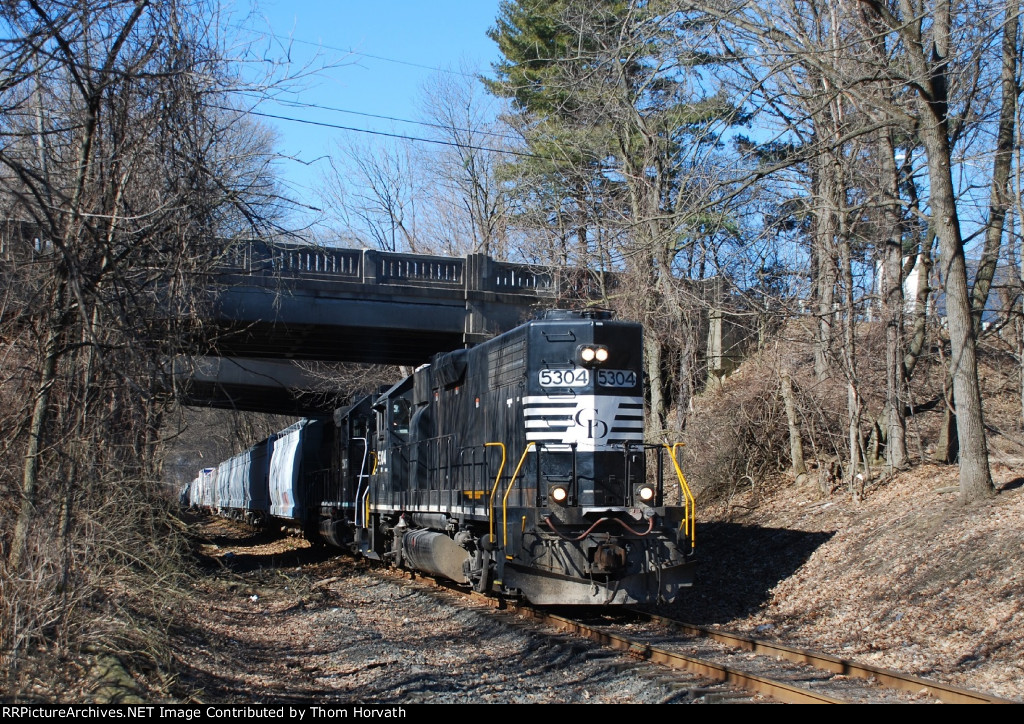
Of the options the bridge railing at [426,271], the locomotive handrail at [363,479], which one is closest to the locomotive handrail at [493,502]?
the locomotive handrail at [363,479]

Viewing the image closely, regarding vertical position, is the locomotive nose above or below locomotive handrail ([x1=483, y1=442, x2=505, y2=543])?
below

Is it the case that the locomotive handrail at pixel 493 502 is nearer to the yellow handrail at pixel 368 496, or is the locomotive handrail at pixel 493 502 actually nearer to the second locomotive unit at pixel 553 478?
the second locomotive unit at pixel 553 478

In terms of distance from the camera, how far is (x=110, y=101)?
659 centimetres

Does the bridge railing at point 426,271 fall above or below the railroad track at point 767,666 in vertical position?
above

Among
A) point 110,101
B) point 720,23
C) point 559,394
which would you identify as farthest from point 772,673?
point 720,23

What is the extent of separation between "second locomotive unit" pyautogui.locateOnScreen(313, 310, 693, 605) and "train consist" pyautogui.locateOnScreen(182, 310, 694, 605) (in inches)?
0.6

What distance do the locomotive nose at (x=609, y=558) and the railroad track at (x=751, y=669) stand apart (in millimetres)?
691

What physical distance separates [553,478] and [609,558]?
1.31 m

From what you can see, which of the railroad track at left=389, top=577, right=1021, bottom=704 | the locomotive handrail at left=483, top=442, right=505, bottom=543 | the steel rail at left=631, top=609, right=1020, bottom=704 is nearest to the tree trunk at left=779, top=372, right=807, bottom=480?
the railroad track at left=389, top=577, right=1021, bottom=704

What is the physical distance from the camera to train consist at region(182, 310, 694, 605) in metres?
9.95

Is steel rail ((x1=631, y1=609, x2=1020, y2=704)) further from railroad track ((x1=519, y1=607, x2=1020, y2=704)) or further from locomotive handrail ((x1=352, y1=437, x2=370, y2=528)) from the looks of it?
locomotive handrail ((x1=352, y1=437, x2=370, y2=528))

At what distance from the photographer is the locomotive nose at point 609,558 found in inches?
382

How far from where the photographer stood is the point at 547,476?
1064cm

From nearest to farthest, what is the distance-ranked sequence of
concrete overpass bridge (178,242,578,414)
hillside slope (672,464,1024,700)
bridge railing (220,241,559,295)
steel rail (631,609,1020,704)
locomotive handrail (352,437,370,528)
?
steel rail (631,609,1020,704) < hillside slope (672,464,1024,700) < locomotive handrail (352,437,370,528) < concrete overpass bridge (178,242,578,414) < bridge railing (220,241,559,295)
